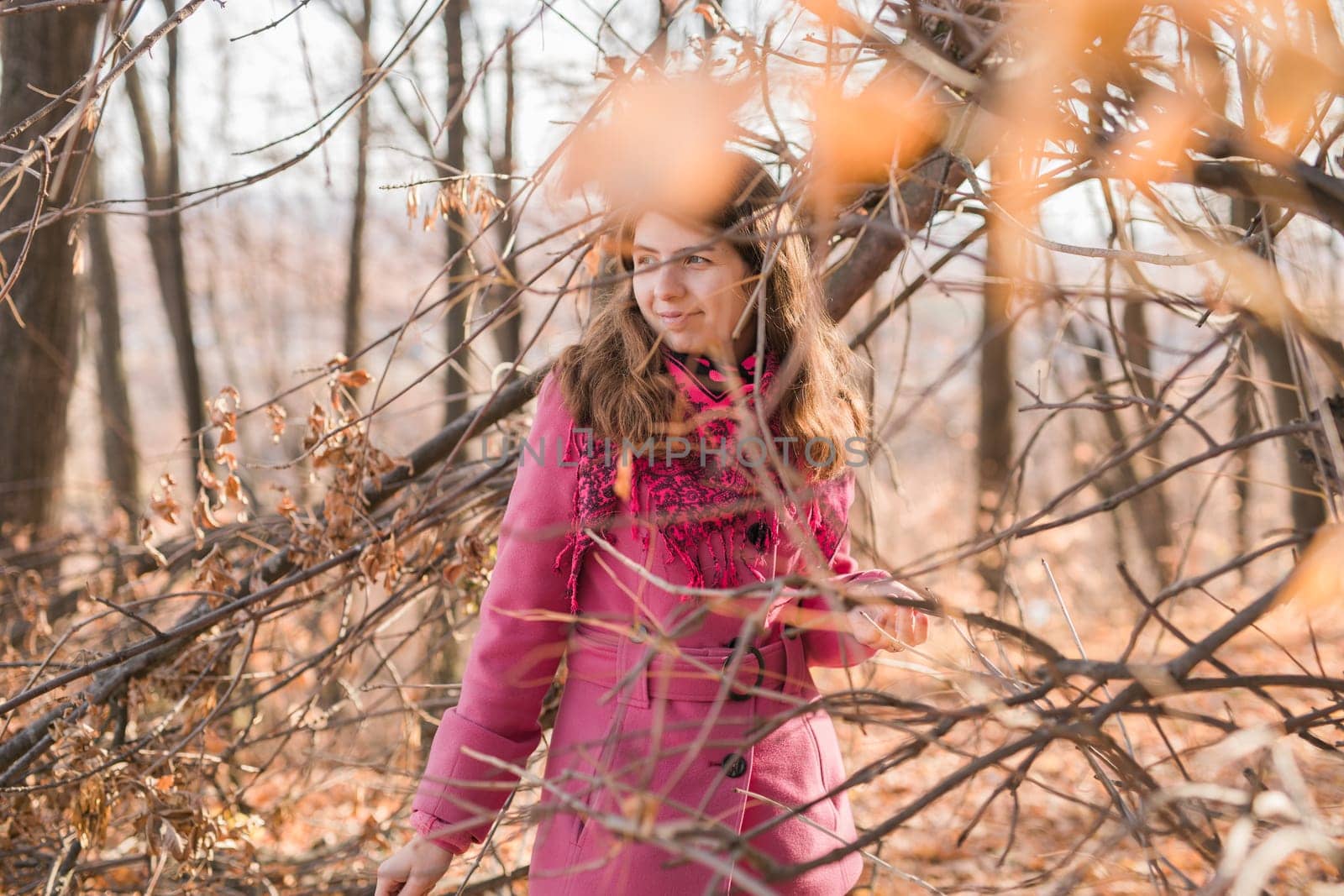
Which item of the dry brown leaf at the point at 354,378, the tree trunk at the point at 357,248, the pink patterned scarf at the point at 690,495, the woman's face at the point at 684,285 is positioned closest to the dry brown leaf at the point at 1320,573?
the pink patterned scarf at the point at 690,495

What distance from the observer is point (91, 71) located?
49.7 inches

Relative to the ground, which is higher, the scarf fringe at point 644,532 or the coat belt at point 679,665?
the scarf fringe at point 644,532

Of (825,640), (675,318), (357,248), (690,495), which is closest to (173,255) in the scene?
(357,248)

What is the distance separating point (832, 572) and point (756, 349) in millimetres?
422

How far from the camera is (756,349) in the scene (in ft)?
5.51

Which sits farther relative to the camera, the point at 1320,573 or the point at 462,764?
the point at 462,764

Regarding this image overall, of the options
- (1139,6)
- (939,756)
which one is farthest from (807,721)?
(939,756)

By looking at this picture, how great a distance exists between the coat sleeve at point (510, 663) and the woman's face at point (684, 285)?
29cm

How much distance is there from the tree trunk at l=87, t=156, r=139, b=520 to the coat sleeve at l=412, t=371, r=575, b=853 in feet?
16.5

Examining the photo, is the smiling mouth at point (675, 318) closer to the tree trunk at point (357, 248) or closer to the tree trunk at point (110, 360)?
the tree trunk at point (110, 360)

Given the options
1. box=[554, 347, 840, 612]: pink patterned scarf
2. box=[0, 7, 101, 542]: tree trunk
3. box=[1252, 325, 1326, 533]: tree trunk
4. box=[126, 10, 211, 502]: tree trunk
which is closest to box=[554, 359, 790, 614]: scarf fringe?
box=[554, 347, 840, 612]: pink patterned scarf

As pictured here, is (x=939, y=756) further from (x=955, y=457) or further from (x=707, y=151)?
(x=955, y=457)

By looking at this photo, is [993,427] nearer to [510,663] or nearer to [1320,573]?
[510,663]

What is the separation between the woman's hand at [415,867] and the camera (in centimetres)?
151
